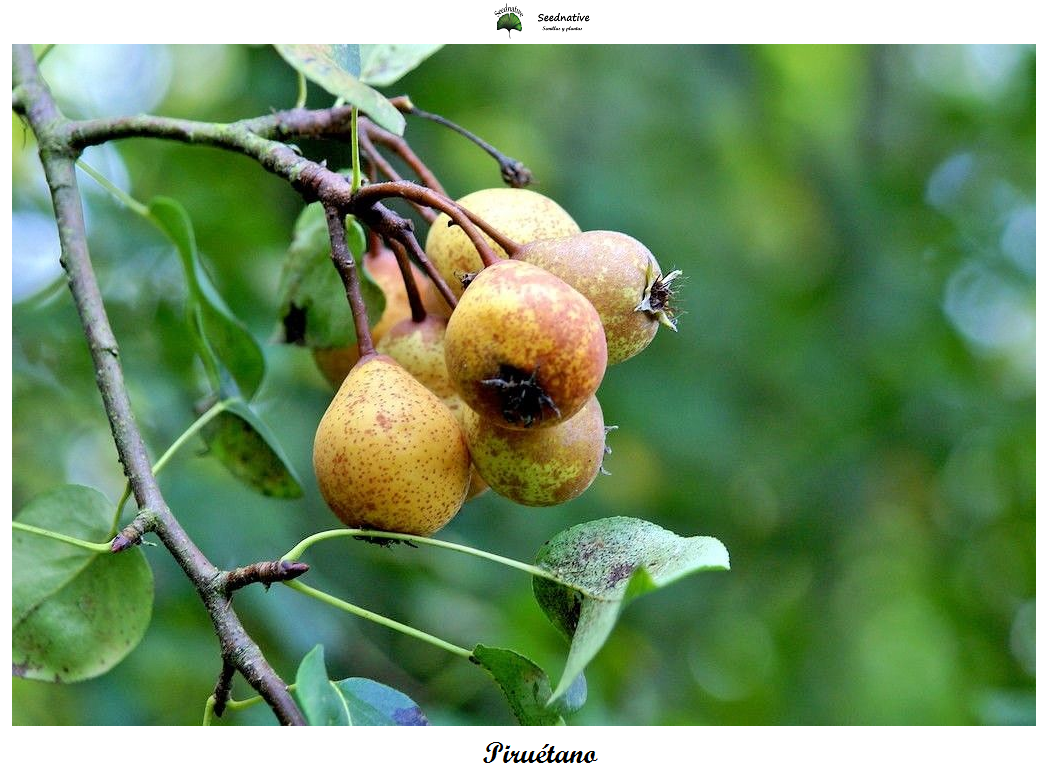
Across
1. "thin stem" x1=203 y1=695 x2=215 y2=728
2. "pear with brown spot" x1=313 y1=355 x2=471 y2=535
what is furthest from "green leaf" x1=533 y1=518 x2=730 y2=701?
"thin stem" x1=203 y1=695 x2=215 y2=728

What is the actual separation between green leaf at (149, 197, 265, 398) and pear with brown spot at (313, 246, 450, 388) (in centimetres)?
15

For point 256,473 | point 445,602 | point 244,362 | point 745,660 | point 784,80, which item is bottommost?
point 745,660

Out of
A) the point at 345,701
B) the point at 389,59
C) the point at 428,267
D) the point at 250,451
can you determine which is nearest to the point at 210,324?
the point at 250,451

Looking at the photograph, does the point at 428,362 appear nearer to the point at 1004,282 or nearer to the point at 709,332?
the point at 709,332

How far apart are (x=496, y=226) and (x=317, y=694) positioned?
583mm

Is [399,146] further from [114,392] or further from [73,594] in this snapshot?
[73,594]

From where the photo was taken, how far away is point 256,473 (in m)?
1.73

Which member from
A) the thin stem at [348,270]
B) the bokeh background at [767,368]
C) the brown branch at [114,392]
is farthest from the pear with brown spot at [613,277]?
the bokeh background at [767,368]

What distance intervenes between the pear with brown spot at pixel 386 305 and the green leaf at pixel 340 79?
1.01 ft

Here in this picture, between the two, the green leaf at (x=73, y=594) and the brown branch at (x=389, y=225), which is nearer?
the brown branch at (x=389, y=225)

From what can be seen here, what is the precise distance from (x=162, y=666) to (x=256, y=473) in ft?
2.83

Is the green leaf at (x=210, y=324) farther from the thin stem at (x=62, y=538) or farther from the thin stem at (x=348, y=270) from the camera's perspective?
the thin stem at (x=348, y=270)

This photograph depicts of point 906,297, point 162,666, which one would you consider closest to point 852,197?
point 906,297
